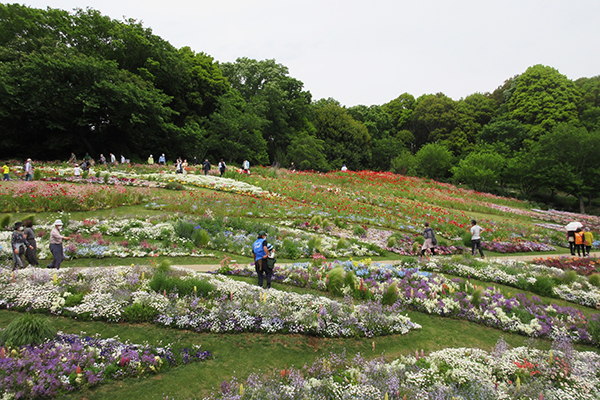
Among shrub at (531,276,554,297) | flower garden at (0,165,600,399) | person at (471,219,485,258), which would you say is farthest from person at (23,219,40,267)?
person at (471,219,485,258)

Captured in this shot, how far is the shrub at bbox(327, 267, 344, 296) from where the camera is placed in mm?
8180

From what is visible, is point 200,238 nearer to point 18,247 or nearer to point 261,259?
point 261,259

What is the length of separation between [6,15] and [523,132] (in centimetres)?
6632

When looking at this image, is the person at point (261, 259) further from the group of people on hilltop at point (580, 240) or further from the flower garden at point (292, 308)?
the group of people on hilltop at point (580, 240)

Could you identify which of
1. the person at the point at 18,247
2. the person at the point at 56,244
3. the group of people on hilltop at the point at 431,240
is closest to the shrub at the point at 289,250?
the group of people on hilltop at the point at 431,240

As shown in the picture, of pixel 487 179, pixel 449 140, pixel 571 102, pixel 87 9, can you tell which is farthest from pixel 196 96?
pixel 571 102

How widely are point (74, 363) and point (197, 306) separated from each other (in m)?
2.16

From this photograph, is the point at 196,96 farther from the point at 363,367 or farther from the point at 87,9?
the point at 363,367

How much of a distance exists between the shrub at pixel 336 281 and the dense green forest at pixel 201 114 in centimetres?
3007

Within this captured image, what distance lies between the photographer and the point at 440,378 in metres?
5.16

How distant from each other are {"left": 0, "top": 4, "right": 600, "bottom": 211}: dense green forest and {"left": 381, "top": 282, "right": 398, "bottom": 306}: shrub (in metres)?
31.0

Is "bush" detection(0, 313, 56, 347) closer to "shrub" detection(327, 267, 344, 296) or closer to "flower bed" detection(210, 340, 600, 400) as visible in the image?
"flower bed" detection(210, 340, 600, 400)

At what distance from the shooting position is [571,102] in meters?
51.9

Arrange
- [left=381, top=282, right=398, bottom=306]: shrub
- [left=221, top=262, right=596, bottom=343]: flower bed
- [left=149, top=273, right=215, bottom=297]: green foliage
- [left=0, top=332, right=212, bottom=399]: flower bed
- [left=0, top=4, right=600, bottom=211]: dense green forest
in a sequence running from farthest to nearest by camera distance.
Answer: [left=0, top=4, right=600, bottom=211]: dense green forest → [left=381, top=282, right=398, bottom=306]: shrub → [left=221, top=262, right=596, bottom=343]: flower bed → [left=149, top=273, right=215, bottom=297]: green foliage → [left=0, top=332, right=212, bottom=399]: flower bed
